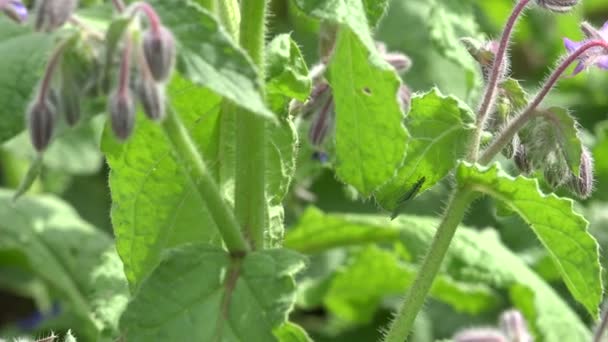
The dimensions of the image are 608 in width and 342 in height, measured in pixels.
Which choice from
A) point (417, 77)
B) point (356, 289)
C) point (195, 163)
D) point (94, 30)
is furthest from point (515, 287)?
point (94, 30)

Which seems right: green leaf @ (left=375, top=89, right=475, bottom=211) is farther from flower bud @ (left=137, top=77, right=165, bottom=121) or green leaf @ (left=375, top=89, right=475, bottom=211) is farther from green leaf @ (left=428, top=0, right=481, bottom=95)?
green leaf @ (left=428, top=0, right=481, bottom=95)

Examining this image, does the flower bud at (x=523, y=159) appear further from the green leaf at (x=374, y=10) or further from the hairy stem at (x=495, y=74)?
the green leaf at (x=374, y=10)

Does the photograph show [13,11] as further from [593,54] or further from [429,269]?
[593,54]

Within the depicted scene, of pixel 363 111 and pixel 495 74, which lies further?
pixel 495 74

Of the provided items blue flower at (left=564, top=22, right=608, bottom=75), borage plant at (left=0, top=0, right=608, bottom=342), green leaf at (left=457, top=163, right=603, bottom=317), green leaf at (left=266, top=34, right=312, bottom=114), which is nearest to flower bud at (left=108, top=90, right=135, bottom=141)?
borage plant at (left=0, top=0, right=608, bottom=342)

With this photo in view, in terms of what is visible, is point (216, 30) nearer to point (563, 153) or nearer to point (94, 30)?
point (94, 30)

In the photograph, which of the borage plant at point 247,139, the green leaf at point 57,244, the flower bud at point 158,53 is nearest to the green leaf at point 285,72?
the borage plant at point 247,139

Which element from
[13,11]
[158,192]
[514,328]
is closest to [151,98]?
[13,11]
